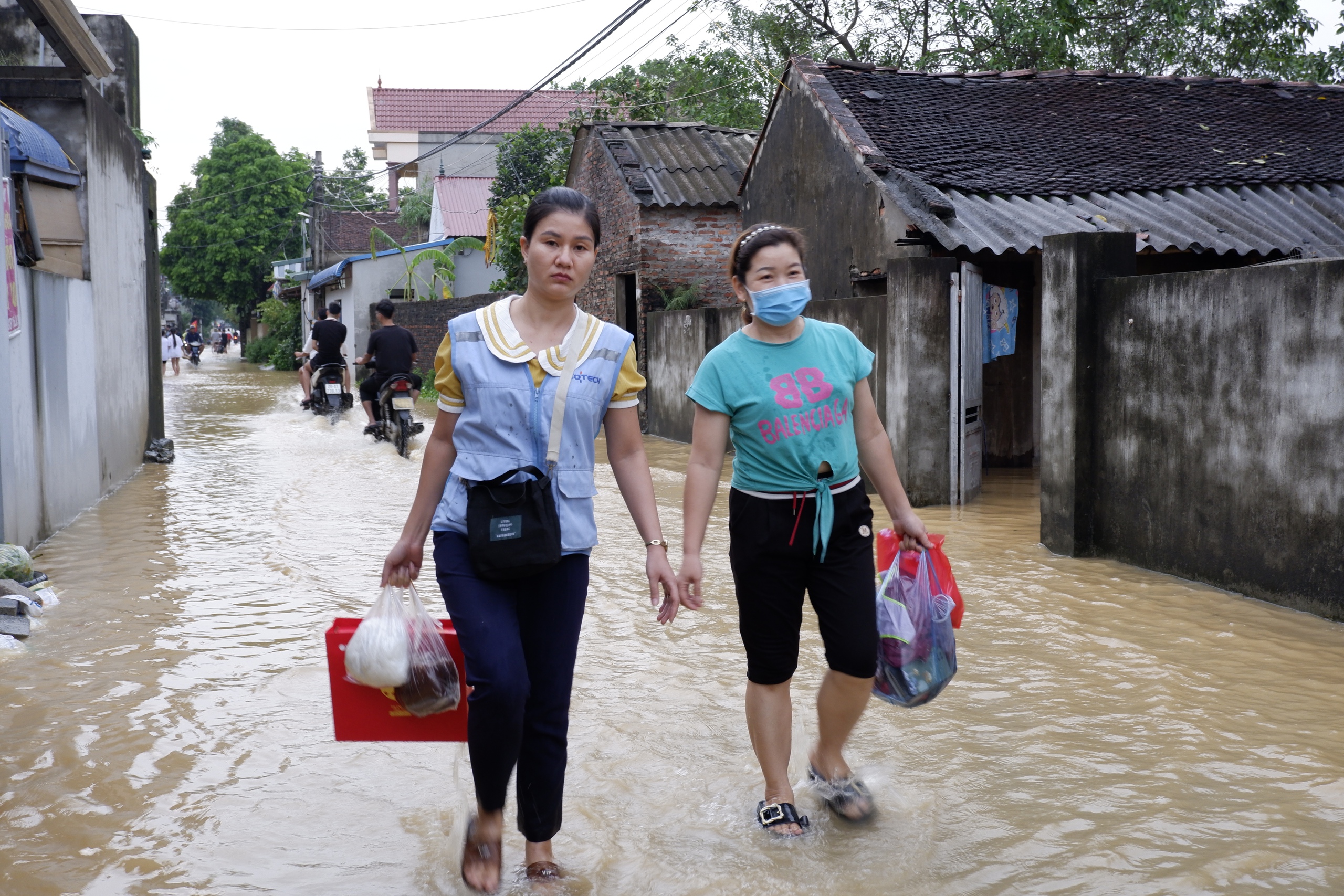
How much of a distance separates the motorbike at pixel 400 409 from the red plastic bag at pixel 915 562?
10740 mm

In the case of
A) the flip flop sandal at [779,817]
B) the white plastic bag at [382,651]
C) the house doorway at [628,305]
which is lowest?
the flip flop sandal at [779,817]

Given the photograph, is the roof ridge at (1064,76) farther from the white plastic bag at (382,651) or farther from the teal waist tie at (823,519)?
the white plastic bag at (382,651)

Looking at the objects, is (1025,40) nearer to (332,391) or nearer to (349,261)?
(332,391)

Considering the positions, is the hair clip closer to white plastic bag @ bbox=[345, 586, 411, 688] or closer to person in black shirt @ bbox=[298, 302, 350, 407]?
white plastic bag @ bbox=[345, 586, 411, 688]

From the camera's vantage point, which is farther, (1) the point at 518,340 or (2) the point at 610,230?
(2) the point at 610,230

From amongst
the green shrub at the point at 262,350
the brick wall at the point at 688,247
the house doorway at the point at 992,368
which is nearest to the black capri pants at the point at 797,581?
the house doorway at the point at 992,368

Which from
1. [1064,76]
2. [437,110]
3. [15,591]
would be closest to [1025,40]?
[1064,76]

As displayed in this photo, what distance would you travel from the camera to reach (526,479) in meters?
3.02

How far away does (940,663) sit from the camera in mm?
3645

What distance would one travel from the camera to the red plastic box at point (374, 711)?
319 cm

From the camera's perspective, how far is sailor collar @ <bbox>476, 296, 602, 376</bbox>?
3.11m

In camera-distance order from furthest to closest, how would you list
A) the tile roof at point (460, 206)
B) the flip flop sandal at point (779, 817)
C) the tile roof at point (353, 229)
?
the tile roof at point (353, 229), the tile roof at point (460, 206), the flip flop sandal at point (779, 817)

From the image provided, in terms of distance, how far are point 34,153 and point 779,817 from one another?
7520mm

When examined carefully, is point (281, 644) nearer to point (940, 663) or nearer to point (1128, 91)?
point (940, 663)
